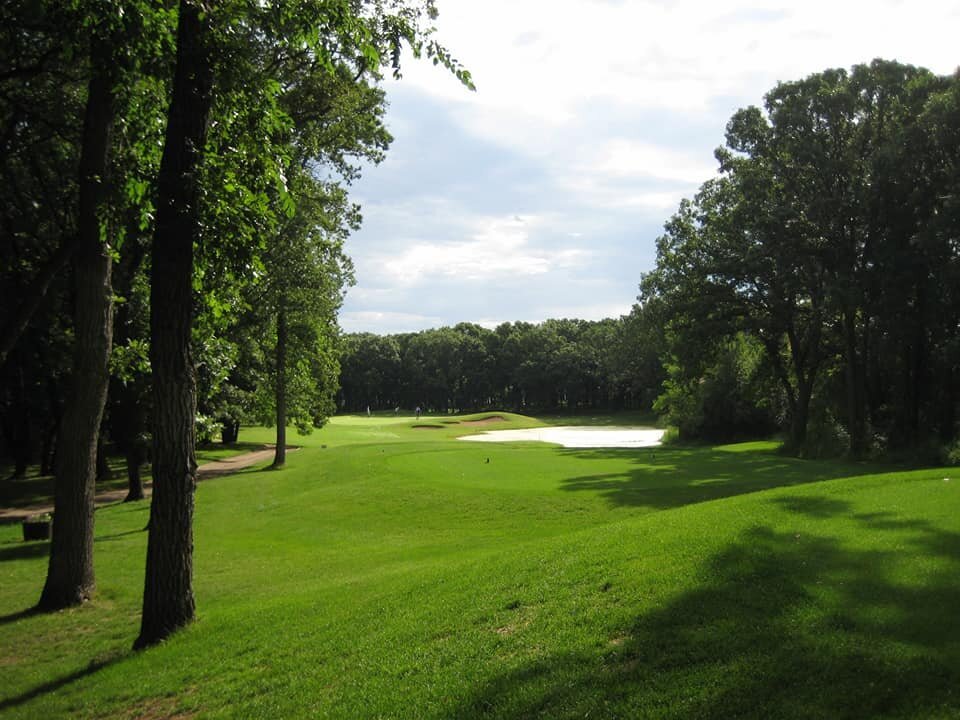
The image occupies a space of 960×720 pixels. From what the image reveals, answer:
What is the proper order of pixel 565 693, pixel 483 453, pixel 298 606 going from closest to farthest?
pixel 565 693 < pixel 298 606 < pixel 483 453

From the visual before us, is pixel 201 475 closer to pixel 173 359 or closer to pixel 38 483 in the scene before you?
pixel 38 483

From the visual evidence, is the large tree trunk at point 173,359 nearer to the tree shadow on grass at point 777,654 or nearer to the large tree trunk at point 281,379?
the tree shadow on grass at point 777,654

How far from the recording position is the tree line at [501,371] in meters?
110

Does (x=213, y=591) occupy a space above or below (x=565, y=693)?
below

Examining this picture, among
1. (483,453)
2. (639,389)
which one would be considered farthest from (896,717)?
(639,389)

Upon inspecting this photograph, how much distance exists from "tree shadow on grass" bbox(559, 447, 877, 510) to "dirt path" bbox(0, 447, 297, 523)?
14.3 m

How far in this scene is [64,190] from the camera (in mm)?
17172

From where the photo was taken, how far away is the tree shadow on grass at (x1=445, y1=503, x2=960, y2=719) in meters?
4.45

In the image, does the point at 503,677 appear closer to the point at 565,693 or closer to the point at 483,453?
the point at 565,693

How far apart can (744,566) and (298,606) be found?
602 centimetres

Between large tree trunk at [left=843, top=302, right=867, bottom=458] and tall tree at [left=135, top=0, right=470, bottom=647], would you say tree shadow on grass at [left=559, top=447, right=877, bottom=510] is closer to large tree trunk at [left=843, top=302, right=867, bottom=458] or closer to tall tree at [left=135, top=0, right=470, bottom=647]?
large tree trunk at [left=843, top=302, right=867, bottom=458]

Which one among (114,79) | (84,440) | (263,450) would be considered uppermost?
(114,79)

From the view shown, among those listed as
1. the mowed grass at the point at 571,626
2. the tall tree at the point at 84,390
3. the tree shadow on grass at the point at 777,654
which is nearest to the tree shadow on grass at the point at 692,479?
the mowed grass at the point at 571,626

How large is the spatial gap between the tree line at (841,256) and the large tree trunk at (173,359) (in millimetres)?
26462
